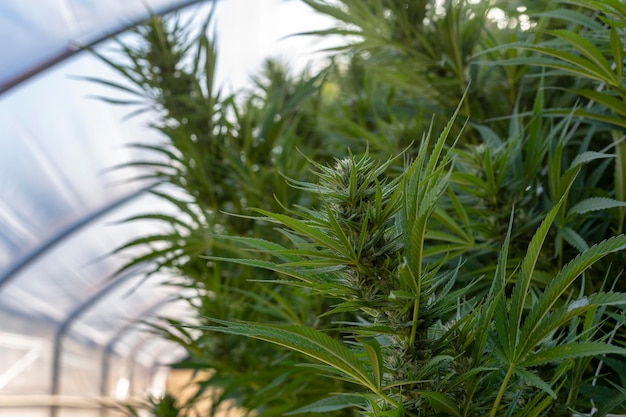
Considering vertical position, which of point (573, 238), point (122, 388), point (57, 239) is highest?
point (573, 238)

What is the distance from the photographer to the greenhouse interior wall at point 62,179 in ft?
6.95

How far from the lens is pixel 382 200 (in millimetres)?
355

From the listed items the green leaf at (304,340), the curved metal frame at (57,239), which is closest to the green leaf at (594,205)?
the green leaf at (304,340)

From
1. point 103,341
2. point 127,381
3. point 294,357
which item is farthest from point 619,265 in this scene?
point 127,381

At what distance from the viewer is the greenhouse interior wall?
212 centimetres

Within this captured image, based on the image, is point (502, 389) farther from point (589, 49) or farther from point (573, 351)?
point (589, 49)

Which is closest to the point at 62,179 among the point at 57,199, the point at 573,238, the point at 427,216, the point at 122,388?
the point at 57,199

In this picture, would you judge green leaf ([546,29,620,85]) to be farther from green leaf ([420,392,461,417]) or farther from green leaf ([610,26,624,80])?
green leaf ([420,392,461,417])

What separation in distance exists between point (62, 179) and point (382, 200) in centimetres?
253

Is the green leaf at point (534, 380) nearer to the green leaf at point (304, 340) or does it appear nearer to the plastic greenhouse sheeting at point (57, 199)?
the green leaf at point (304, 340)

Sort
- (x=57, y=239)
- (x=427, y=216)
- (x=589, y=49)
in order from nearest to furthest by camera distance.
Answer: (x=427, y=216), (x=589, y=49), (x=57, y=239)

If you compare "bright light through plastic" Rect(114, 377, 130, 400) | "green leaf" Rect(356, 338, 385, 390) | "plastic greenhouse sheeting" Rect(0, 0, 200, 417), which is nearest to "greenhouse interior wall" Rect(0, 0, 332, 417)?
"plastic greenhouse sheeting" Rect(0, 0, 200, 417)

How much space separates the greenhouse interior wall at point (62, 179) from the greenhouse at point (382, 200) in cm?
2

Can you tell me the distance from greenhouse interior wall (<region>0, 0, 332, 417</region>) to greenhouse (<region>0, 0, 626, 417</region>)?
0.06ft
